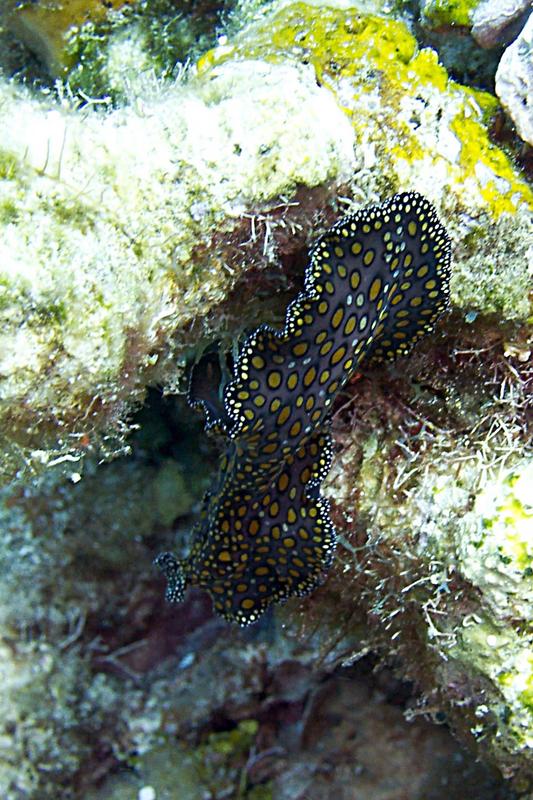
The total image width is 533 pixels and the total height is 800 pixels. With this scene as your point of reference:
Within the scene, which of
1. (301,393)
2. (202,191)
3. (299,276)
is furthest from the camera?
(299,276)

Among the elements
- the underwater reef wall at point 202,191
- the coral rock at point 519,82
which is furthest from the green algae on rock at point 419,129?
the coral rock at point 519,82

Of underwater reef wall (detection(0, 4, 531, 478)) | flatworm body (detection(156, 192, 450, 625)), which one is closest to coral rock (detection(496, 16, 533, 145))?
underwater reef wall (detection(0, 4, 531, 478))

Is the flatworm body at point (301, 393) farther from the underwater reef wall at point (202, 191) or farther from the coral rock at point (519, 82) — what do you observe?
the coral rock at point (519, 82)

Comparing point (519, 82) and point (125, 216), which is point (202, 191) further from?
point (519, 82)

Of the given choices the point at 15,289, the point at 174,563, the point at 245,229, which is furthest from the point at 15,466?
the point at 174,563

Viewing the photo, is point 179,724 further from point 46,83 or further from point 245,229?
point 46,83

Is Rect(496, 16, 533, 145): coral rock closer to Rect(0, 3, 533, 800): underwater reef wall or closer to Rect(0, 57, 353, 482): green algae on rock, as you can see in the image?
Rect(0, 3, 533, 800): underwater reef wall

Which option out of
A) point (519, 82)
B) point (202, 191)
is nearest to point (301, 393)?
point (202, 191)
